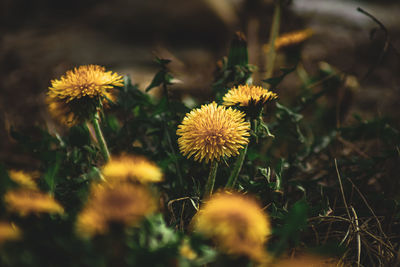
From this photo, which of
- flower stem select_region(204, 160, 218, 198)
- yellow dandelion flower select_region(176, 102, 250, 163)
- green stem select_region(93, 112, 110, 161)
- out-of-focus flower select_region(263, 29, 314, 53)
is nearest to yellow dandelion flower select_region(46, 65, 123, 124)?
green stem select_region(93, 112, 110, 161)

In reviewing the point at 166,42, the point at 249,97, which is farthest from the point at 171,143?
the point at 166,42

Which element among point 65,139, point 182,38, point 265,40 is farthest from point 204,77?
point 65,139

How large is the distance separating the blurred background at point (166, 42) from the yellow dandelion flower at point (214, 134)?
136 centimetres

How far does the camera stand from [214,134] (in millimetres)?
757

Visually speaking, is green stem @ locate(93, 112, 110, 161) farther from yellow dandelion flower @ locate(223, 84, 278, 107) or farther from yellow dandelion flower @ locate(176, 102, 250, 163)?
yellow dandelion flower @ locate(223, 84, 278, 107)

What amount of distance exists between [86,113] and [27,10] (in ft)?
12.4

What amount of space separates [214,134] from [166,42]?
8.65ft

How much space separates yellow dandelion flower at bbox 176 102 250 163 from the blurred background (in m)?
1.36

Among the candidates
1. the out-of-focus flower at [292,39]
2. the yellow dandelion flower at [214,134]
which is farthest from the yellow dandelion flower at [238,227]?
the out-of-focus flower at [292,39]

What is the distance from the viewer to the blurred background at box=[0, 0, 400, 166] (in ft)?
7.74

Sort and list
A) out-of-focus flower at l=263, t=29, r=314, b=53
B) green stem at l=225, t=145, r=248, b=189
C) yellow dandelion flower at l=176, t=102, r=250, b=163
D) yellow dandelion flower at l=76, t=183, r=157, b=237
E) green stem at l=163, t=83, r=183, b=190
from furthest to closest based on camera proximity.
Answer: out-of-focus flower at l=263, t=29, r=314, b=53
green stem at l=163, t=83, r=183, b=190
green stem at l=225, t=145, r=248, b=189
yellow dandelion flower at l=176, t=102, r=250, b=163
yellow dandelion flower at l=76, t=183, r=157, b=237

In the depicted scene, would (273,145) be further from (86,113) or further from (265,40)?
(265,40)

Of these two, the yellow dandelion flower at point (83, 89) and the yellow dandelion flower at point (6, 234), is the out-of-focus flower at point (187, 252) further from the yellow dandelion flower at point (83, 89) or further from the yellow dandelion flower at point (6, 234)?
the yellow dandelion flower at point (83, 89)

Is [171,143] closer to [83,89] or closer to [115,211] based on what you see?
[83,89]
